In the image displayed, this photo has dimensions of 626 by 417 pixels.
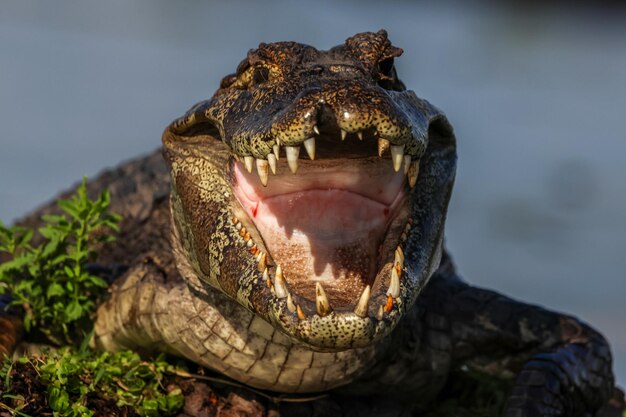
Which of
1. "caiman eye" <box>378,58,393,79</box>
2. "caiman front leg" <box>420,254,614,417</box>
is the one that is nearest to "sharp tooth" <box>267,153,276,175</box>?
"caiman eye" <box>378,58,393,79</box>

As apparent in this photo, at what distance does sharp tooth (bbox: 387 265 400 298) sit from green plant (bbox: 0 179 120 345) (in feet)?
5.37

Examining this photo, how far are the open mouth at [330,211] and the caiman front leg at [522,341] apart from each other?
1.16 metres

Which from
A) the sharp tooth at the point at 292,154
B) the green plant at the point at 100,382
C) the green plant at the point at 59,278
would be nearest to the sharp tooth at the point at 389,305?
the sharp tooth at the point at 292,154

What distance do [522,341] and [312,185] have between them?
153 centimetres

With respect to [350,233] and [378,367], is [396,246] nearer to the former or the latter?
[350,233]

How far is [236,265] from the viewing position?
3514 mm

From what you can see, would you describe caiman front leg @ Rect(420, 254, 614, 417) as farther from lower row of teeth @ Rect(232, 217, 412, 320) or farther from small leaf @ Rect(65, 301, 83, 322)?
small leaf @ Rect(65, 301, 83, 322)

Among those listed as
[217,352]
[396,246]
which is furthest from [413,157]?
[217,352]

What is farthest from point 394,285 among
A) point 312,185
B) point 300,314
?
point 312,185

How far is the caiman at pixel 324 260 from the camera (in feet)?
10.6

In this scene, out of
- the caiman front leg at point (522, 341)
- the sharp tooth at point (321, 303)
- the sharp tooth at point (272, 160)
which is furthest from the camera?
the caiman front leg at point (522, 341)

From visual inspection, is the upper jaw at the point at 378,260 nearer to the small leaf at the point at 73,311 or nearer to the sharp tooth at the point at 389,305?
the sharp tooth at the point at 389,305

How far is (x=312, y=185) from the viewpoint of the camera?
383 centimetres

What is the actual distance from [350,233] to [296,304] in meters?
0.68
